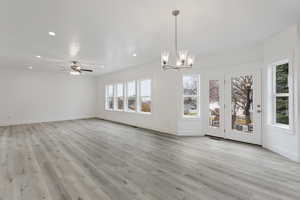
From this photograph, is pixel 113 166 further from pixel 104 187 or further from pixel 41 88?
pixel 41 88

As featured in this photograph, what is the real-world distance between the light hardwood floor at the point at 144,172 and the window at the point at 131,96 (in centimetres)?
360

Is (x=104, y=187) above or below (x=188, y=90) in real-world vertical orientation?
below

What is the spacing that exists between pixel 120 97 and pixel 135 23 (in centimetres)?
611

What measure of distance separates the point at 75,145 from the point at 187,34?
14.0ft

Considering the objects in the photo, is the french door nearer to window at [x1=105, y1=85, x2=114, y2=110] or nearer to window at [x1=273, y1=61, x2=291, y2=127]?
window at [x1=273, y1=61, x2=291, y2=127]

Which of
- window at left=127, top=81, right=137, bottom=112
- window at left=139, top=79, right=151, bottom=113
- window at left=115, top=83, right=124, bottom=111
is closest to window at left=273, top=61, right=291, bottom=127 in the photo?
window at left=139, top=79, right=151, bottom=113

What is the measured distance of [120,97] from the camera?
9.02 metres

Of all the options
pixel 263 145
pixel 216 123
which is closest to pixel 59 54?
pixel 216 123

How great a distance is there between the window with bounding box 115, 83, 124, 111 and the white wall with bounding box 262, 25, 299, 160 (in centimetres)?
649

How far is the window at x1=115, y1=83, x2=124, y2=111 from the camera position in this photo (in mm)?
8812

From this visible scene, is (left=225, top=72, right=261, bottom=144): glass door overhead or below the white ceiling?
below

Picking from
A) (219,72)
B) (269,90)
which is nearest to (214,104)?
(219,72)

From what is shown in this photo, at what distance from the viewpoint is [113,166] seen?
3.14m

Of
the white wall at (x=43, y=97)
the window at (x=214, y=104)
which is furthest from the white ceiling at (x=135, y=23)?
the white wall at (x=43, y=97)
